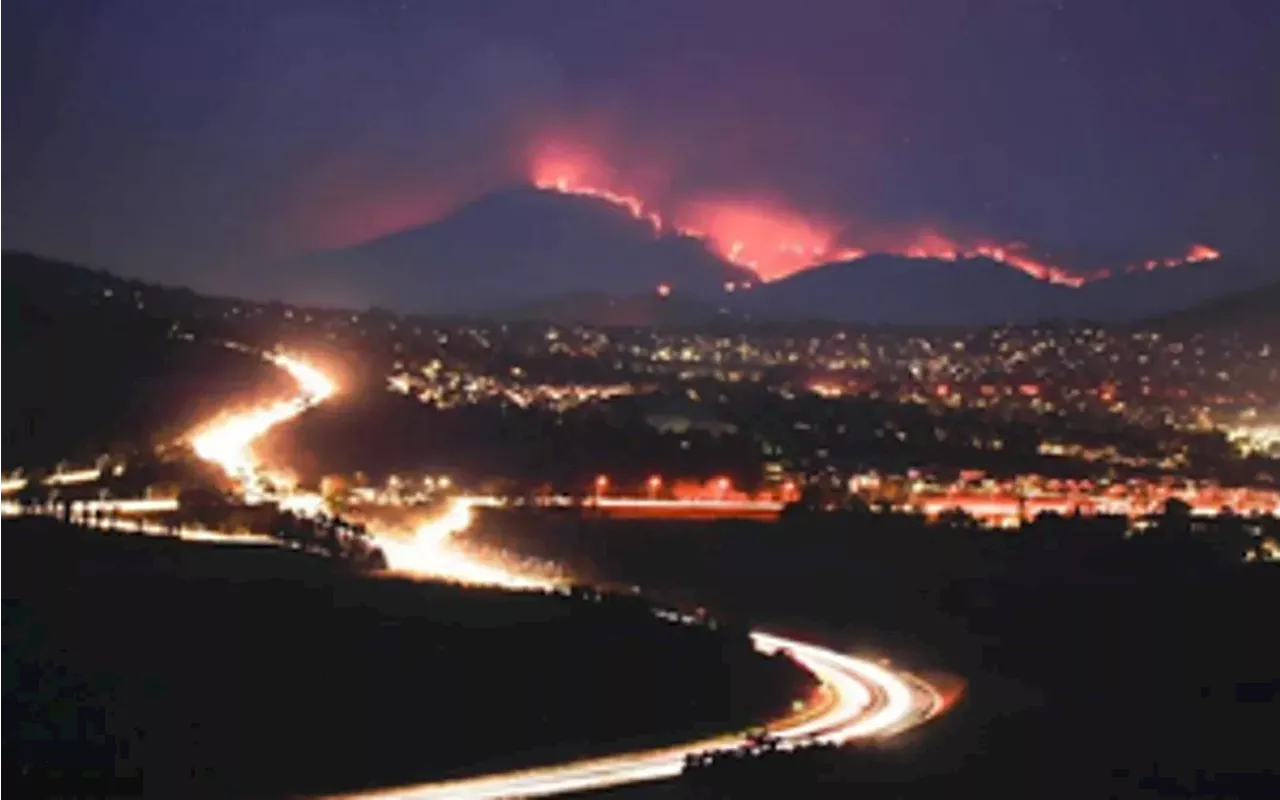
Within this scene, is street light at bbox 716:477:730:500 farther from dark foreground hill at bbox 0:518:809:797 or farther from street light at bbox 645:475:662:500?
dark foreground hill at bbox 0:518:809:797

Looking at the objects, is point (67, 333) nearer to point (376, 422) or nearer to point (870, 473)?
point (376, 422)

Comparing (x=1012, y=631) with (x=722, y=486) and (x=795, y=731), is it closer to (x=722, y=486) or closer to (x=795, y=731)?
(x=795, y=731)

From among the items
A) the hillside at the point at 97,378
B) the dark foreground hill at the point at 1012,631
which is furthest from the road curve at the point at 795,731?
the hillside at the point at 97,378

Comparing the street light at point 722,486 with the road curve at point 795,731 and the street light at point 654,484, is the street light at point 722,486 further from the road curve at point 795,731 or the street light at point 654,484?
the road curve at point 795,731

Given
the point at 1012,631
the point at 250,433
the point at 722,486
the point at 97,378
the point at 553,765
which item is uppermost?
the point at 97,378

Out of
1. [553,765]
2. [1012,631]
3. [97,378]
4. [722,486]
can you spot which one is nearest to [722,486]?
[722,486]

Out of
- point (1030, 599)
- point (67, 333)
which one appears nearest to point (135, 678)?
point (1030, 599)

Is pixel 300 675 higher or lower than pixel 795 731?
higher
